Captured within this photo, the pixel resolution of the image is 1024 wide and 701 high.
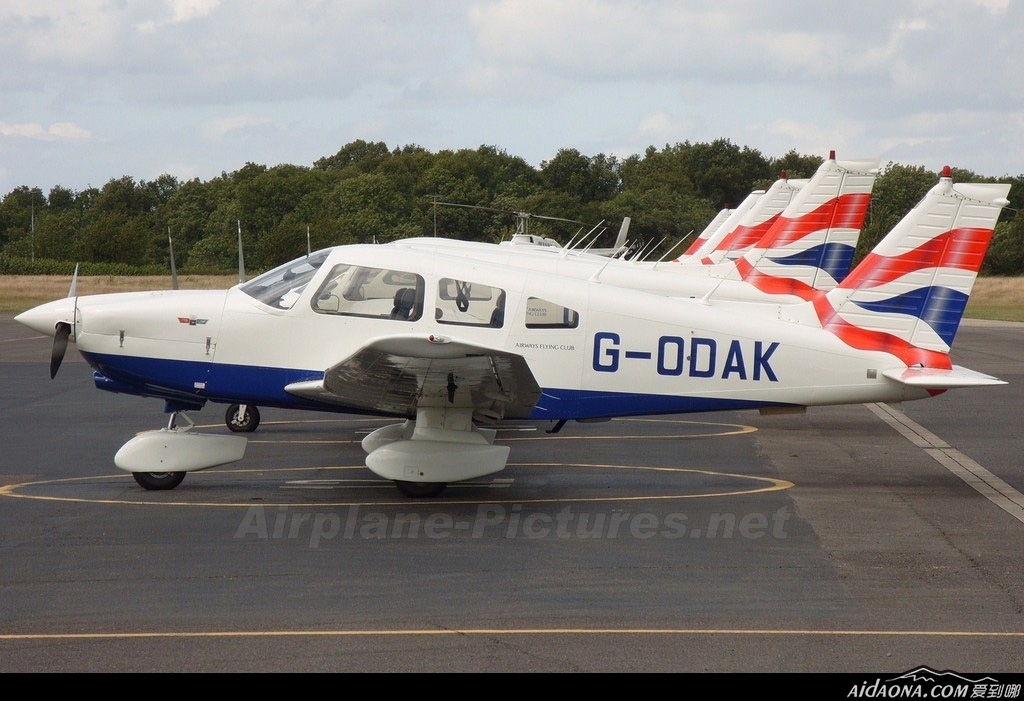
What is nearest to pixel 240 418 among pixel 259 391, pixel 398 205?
pixel 259 391

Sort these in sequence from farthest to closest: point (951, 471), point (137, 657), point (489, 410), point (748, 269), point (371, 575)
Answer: point (748, 269) < point (951, 471) < point (489, 410) < point (371, 575) < point (137, 657)

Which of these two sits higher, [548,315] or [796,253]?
[548,315]

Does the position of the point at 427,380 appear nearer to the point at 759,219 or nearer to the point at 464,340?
the point at 464,340

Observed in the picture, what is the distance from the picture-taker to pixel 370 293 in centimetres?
1011

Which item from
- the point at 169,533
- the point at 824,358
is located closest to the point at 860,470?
the point at 824,358

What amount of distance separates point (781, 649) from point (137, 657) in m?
3.35

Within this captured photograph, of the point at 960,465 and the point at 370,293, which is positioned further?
the point at 960,465

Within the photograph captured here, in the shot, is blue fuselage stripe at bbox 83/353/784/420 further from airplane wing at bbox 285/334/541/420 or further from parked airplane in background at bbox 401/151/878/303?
parked airplane in background at bbox 401/151/878/303

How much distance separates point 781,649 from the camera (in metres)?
5.91

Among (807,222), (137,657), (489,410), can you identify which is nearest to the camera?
(137,657)

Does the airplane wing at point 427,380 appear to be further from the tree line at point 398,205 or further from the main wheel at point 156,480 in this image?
the tree line at point 398,205

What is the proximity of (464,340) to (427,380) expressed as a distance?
54 centimetres

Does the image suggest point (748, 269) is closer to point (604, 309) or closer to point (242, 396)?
point (604, 309)

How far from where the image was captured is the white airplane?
10.0m
